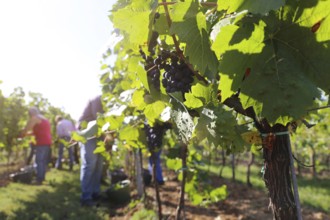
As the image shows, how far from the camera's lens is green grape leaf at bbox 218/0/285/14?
0.72 meters

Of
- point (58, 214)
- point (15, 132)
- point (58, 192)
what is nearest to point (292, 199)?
point (58, 214)

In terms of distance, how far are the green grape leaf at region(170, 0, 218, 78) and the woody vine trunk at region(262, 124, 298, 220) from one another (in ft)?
1.52

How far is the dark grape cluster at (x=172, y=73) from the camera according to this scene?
4.33 ft

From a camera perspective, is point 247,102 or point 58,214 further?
point 58,214

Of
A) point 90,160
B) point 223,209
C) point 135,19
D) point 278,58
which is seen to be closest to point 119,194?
point 90,160

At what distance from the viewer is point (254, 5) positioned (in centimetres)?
75

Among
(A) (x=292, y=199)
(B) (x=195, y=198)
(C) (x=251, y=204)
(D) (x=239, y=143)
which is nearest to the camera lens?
(A) (x=292, y=199)

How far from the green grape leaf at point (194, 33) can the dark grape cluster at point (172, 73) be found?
0.31 metres

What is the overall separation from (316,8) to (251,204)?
16.9 feet

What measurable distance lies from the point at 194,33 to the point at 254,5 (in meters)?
0.27

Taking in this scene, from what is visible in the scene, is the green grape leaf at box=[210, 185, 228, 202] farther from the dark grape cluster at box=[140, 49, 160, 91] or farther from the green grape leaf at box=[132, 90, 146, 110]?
the dark grape cluster at box=[140, 49, 160, 91]

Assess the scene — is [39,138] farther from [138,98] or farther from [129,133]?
[138,98]

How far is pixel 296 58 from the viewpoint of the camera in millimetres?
882

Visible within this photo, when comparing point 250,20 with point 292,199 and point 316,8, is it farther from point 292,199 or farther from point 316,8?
→ point 292,199
